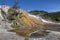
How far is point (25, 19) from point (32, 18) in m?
1.15

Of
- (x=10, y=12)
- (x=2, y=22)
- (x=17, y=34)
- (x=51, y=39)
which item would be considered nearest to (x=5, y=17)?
(x=10, y=12)

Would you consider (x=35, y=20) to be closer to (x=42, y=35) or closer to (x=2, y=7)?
(x=2, y=7)

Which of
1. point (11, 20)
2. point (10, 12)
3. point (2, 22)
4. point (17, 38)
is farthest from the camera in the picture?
point (10, 12)

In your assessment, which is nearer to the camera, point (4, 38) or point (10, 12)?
point (4, 38)

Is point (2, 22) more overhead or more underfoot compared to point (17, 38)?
more overhead

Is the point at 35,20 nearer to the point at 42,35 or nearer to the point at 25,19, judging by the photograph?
the point at 25,19

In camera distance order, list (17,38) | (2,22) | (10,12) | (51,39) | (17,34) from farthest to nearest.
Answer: (10,12) → (2,22) → (17,34) → (17,38) → (51,39)

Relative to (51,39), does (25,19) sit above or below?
above

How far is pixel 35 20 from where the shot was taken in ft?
88.5

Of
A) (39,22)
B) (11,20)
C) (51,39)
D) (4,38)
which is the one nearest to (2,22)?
(11,20)

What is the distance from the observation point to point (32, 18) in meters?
27.3

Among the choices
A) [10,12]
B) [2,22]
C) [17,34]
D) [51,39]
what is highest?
[10,12]

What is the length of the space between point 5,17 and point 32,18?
3414 mm

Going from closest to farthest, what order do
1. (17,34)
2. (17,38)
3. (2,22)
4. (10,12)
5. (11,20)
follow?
1. (17,38)
2. (17,34)
3. (2,22)
4. (11,20)
5. (10,12)
